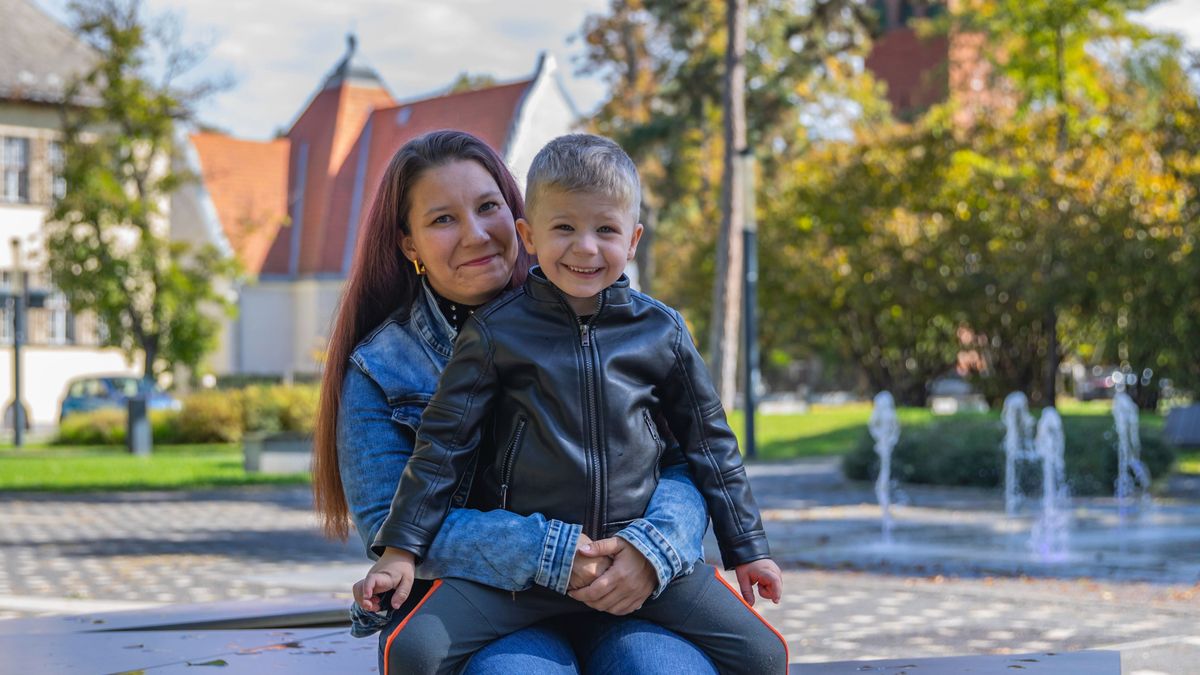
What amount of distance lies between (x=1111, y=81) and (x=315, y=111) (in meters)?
23.9

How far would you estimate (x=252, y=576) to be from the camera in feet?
31.3

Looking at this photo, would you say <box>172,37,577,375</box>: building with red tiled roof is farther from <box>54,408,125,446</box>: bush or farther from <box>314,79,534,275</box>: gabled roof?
<box>54,408,125,446</box>: bush

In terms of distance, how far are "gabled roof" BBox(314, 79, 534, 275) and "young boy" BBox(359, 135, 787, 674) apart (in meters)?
37.7

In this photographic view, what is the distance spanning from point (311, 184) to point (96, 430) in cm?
1846

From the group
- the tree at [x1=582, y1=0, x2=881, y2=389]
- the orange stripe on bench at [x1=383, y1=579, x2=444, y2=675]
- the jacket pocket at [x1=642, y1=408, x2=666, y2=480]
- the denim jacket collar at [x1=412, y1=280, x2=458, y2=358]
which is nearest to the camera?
the orange stripe on bench at [x1=383, y1=579, x2=444, y2=675]

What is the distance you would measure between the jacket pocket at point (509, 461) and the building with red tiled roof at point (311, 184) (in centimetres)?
3769

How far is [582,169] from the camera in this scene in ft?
8.58

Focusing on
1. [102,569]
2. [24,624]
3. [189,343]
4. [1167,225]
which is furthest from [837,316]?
[24,624]

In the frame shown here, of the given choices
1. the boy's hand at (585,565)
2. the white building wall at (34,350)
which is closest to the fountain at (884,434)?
the boy's hand at (585,565)

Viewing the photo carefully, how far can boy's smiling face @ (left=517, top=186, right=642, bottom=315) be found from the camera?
104 inches

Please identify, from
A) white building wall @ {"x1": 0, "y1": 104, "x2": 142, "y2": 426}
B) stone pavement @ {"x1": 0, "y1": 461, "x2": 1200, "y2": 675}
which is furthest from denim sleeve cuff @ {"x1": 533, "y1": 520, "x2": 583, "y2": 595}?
white building wall @ {"x1": 0, "y1": 104, "x2": 142, "y2": 426}

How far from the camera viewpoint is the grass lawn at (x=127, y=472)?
17469 mm

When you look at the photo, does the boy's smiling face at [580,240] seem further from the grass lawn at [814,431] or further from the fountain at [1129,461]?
the grass lawn at [814,431]

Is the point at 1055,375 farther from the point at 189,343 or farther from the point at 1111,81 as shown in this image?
the point at 189,343
